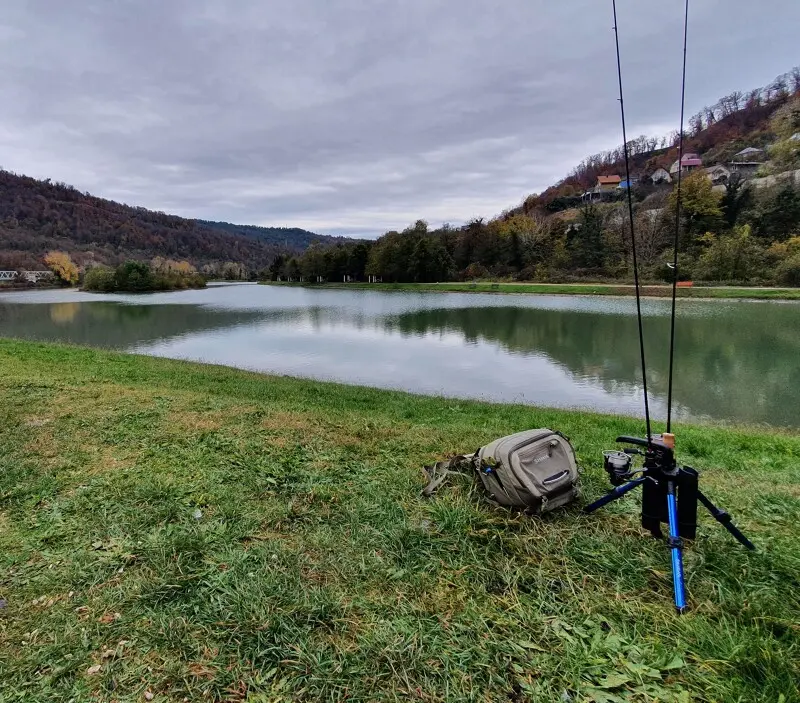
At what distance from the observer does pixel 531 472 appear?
2.64 meters

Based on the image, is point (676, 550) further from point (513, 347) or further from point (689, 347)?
point (689, 347)

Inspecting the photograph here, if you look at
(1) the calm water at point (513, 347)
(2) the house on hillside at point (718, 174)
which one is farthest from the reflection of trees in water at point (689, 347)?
(2) the house on hillside at point (718, 174)

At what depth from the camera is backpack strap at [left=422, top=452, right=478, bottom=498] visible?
3.05m

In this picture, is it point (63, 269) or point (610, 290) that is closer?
point (610, 290)

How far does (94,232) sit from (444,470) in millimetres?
143719

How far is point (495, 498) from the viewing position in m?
2.75

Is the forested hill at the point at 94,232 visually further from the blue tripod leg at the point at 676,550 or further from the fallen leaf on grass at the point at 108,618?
the blue tripod leg at the point at 676,550

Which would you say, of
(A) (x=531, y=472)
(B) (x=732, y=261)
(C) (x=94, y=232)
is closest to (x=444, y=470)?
(A) (x=531, y=472)

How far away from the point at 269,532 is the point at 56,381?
692cm

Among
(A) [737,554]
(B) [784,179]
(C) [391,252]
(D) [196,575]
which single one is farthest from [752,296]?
(C) [391,252]

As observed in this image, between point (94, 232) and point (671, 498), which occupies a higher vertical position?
point (94, 232)

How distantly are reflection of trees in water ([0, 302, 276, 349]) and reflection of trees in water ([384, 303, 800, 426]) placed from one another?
11236mm

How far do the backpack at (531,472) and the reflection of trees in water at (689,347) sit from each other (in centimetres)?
796

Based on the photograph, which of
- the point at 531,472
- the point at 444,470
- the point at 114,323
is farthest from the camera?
the point at 114,323
